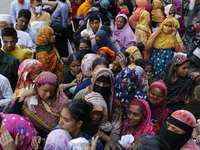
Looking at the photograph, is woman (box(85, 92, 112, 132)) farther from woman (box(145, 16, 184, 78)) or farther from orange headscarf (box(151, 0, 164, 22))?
orange headscarf (box(151, 0, 164, 22))

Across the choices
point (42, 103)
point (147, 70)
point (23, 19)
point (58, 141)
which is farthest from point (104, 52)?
point (58, 141)

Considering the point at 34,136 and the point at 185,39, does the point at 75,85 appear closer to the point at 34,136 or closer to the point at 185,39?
the point at 34,136

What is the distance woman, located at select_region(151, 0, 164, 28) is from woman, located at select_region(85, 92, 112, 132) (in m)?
4.90

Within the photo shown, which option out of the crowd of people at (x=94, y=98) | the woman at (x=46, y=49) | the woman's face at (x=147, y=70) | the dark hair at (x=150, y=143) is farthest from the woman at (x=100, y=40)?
the dark hair at (x=150, y=143)

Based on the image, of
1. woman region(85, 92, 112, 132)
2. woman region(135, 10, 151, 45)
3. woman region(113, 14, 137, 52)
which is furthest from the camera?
woman region(135, 10, 151, 45)

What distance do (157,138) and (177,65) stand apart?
1932mm

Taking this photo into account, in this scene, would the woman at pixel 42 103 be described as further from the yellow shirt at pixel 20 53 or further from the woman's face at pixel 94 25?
the woman's face at pixel 94 25

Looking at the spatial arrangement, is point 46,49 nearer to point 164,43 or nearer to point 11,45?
point 11,45

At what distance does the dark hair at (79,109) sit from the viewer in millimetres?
2271

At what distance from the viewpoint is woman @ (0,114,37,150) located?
216 centimetres

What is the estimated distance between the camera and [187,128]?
2344 mm

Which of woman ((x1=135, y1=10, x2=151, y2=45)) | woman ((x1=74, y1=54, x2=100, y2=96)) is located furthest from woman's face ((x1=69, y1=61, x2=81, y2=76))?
woman ((x1=135, y1=10, x2=151, y2=45))

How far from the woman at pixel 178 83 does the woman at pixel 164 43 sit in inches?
48.9

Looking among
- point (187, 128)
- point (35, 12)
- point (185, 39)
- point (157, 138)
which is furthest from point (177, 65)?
point (35, 12)
